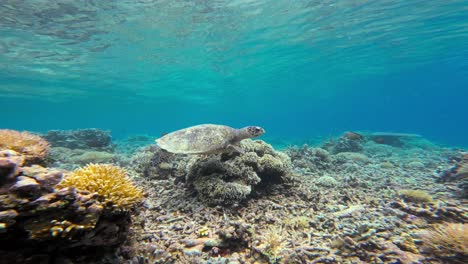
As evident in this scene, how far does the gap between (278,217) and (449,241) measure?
288cm

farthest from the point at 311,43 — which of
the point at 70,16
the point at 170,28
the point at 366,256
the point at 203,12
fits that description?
the point at 366,256

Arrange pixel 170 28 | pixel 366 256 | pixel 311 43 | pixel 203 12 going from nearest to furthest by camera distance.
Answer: pixel 366 256
pixel 203 12
pixel 170 28
pixel 311 43

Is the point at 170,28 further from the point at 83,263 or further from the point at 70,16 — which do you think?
the point at 83,263

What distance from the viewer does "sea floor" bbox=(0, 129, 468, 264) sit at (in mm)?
3570

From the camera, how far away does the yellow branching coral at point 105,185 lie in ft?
8.96

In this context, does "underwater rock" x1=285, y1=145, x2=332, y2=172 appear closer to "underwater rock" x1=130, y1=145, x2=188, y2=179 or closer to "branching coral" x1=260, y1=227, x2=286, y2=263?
"underwater rock" x1=130, y1=145, x2=188, y2=179

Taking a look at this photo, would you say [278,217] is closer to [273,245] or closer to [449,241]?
[273,245]

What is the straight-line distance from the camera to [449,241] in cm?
355

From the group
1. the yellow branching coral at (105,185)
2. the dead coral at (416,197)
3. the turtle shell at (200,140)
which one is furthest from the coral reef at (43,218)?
the dead coral at (416,197)

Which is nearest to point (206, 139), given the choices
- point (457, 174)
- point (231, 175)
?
point (231, 175)

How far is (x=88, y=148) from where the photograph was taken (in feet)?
50.2

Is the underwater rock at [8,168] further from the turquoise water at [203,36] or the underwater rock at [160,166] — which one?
the turquoise water at [203,36]

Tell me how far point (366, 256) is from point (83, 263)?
414 centimetres

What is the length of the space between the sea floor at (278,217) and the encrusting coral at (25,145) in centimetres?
208
